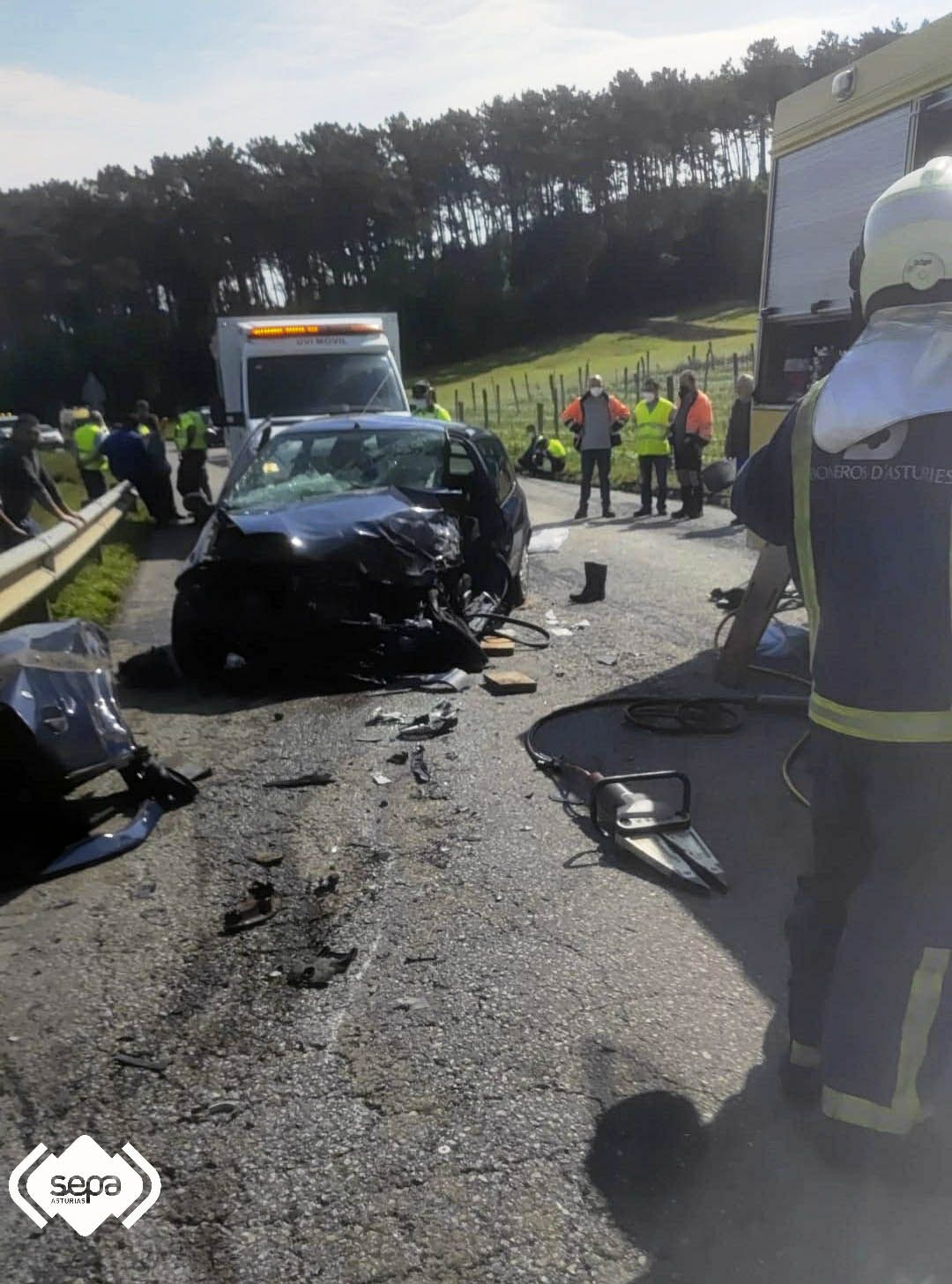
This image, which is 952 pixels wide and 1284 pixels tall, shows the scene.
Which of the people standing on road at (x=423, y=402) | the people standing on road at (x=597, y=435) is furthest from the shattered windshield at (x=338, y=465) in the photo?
the people standing on road at (x=597, y=435)

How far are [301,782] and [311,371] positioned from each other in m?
10.1

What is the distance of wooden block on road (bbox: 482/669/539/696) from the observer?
21.8 feet

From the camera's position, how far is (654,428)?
1534 centimetres

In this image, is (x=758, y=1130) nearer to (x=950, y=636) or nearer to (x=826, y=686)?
(x=826, y=686)

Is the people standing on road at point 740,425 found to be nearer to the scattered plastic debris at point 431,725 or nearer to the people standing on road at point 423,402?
the people standing on road at point 423,402

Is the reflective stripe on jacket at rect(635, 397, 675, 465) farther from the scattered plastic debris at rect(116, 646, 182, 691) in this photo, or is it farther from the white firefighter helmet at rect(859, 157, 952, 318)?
the white firefighter helmet at rect(859, 157, 952, 318)

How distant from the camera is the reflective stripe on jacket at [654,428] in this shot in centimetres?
1529

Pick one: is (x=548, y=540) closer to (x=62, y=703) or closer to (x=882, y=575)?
(x=62, y=703)

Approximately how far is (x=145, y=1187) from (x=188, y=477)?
1606 centimetres

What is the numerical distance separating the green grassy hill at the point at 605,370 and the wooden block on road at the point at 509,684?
14.3 meters

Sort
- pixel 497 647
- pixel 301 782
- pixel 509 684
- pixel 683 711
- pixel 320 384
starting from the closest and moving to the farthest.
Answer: pixel 301 782, pixel 683 711, pixel 509 684, pixel 497 647, pixel 320 384

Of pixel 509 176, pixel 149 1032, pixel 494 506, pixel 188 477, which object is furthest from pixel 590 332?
pixel 149 1032

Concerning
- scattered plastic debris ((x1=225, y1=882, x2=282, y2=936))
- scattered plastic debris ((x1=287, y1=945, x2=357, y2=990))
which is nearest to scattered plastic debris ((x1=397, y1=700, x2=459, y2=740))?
scattered plastic debris ((x1=225, y1=882, x2=282, y2=936))

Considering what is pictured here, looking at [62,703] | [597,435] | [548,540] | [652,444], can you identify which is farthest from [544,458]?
[62,703]
